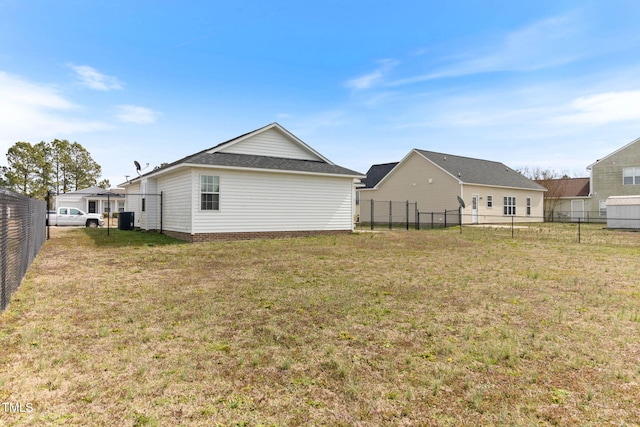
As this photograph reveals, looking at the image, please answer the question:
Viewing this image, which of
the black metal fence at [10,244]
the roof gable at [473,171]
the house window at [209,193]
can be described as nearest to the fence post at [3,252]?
the black metal fence at [10,244]

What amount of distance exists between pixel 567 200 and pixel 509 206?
34.6 ft

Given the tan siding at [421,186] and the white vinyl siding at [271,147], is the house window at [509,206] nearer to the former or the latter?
the tan siding at [421,186]

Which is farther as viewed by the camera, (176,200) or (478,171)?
Answer: (478,171)

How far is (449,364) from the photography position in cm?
371

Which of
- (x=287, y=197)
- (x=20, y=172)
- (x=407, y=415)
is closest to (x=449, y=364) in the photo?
(x=407, y=415)

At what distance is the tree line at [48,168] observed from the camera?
43.3 meters

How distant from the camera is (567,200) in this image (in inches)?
1474

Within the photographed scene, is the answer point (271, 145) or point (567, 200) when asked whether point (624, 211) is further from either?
point (271, 145)

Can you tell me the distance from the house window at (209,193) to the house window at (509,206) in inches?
1032

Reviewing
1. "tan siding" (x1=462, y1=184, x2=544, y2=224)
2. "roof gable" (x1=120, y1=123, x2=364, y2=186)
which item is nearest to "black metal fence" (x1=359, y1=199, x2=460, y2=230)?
"tan siding" (x1=462, y1=184, x2=544, y2=224)

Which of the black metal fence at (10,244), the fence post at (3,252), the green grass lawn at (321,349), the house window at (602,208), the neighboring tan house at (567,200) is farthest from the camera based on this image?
the neighboring tan house at (567,200)

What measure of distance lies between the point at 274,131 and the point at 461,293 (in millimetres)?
14018

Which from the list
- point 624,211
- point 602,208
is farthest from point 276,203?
point 602,208

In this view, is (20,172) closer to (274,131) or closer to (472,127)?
(274,131)
